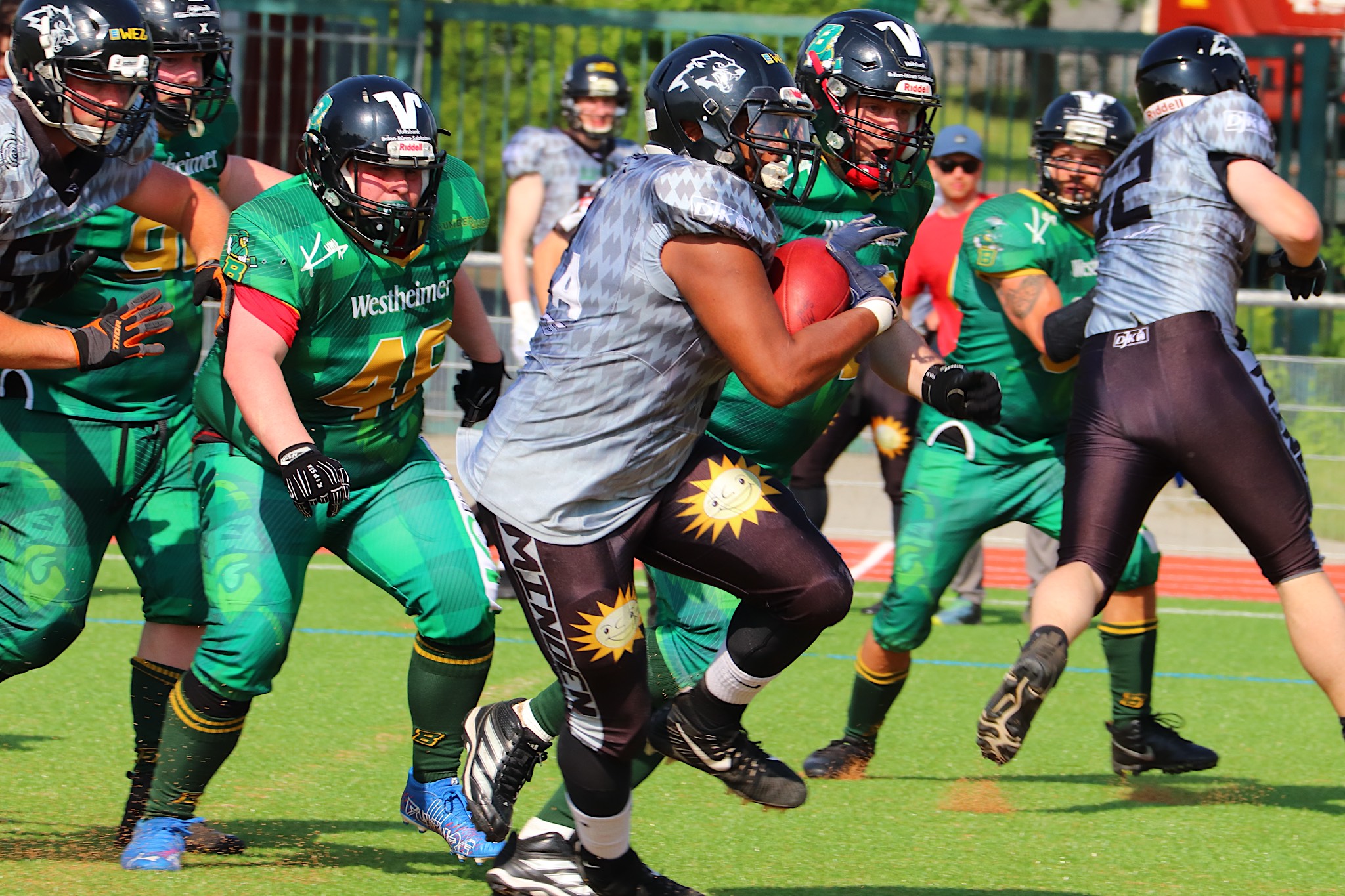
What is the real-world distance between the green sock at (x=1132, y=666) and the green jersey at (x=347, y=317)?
7.36ft

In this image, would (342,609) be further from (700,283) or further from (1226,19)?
(1226,19)

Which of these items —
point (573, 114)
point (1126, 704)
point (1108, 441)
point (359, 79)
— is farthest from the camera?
point (573, 114)

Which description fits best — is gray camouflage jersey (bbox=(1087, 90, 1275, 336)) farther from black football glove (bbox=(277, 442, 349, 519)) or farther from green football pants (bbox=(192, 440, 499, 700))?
black football glove (bbox=(277, 442, 349, 519))

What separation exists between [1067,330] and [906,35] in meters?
1.04

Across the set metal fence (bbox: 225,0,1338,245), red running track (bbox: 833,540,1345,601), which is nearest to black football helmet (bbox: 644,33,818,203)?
red running track (bbox: 833,540,1345,601)

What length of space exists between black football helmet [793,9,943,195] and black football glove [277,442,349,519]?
5.11 feet

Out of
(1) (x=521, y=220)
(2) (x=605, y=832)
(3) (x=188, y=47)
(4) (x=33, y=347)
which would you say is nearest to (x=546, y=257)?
(1) (x=521, y=220)

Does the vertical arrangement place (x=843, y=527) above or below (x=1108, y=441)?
below

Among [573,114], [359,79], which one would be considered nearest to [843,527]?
[573,114]

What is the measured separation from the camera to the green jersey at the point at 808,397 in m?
4.56

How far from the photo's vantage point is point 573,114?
27.5 ft

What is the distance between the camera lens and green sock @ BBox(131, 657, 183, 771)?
4.49 meters

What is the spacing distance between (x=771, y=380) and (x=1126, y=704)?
93.7 inches

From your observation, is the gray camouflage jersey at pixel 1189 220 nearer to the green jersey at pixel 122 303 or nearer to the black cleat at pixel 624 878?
the black cleat at pixel 624 878
